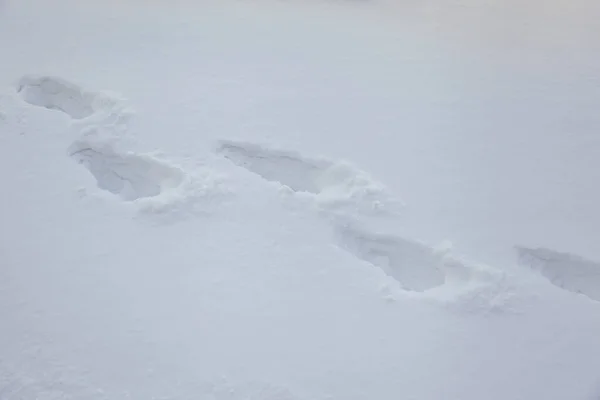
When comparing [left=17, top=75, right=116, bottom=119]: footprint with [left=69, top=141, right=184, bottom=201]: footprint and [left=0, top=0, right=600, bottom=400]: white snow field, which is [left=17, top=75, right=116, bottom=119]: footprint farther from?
[left=69, top=141, right=184, bottom=201]: footprint

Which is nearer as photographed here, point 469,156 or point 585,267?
point 585,267

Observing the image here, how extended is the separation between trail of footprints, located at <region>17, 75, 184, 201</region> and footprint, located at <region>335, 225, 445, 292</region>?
44cm

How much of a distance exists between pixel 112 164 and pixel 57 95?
35 centimetres

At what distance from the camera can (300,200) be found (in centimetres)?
148

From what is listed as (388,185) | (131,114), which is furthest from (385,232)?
(131,114)

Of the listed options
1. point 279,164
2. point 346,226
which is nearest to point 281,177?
point 279,164

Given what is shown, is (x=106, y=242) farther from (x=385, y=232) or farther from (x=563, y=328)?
(x=563, y=328)

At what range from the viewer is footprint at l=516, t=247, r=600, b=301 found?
4.49 ft

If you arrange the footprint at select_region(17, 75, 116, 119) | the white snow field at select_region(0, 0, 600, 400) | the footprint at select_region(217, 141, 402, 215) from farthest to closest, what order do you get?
the footprint at select_region(17, 75, 116, 119) < the footprint at select_region(217, 141, 402, 215) < the white snow field at select_region(0, 0, 600, 400)

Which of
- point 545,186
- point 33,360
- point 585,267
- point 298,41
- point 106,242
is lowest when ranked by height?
point 33,360

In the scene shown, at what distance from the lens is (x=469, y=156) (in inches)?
62.4

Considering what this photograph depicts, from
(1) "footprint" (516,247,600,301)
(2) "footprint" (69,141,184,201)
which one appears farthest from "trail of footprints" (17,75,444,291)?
(1) "footprint" (516,247,600,301)

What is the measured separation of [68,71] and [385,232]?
105 centimetres

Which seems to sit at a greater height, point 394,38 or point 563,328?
point 394,38
